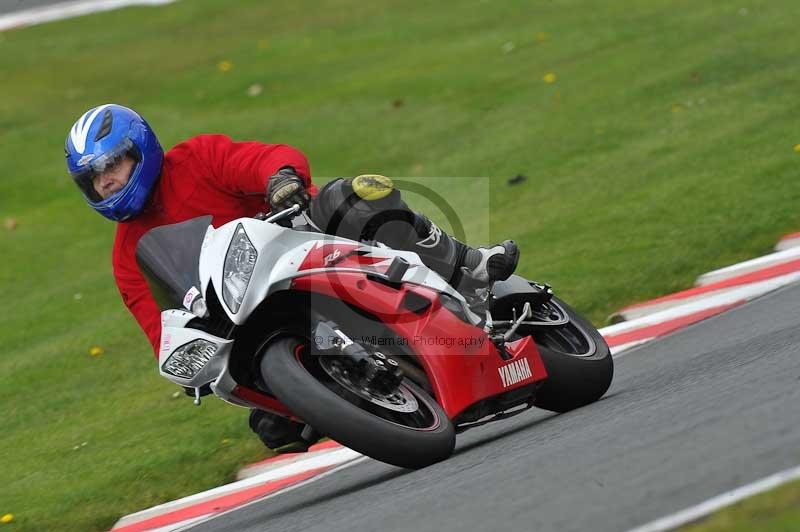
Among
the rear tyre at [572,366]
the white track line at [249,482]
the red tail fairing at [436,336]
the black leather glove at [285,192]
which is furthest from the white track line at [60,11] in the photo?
the red tail fairing at [436,336]

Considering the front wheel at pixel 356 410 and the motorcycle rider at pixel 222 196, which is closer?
the front wheel at pixel 356 410

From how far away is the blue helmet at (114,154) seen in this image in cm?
566

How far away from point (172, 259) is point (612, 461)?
6.62 ft

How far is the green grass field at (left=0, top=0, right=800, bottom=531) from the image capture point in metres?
8.31

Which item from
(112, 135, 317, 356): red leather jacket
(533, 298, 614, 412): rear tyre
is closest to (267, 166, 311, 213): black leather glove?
(112, 135, 317, 356): red leather jacket

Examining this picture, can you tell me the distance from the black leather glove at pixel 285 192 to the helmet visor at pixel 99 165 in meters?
0.73

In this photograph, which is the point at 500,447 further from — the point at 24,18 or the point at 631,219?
the point at 24,18

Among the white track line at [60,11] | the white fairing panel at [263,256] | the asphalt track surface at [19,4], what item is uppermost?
the white fairing panel at [263,256]

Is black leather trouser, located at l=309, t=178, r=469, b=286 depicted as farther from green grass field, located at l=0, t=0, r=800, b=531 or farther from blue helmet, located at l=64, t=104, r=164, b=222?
green grass field, located at l=0, t=0, r=800, b=531

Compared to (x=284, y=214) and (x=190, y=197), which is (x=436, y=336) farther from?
(x=190, y=197)

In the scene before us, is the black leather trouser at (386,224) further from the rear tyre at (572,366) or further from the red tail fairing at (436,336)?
the rear tyre at (572,366)

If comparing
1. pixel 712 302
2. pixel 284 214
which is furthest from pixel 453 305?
pixel 712 302

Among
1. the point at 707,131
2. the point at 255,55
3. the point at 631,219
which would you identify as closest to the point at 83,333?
the point at 631,219

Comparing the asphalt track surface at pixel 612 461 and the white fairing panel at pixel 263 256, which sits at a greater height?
the white fairing panel at pixel 263 256
